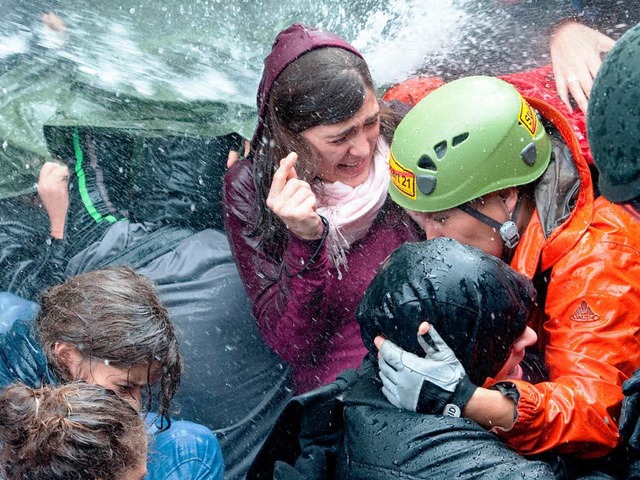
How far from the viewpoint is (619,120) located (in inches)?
71.8

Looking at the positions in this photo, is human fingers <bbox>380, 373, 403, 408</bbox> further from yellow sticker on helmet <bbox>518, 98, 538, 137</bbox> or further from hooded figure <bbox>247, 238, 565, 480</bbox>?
yellow sticker on helmet <bbox>518, 98, 538, 137</bbox>

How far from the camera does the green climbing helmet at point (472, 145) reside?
8.42 feet

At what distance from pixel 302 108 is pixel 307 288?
0.68m

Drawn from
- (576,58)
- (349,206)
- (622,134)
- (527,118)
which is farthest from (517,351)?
(576,58)

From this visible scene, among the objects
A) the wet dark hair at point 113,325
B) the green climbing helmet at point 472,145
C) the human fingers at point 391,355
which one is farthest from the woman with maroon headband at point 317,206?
the human fingers at point 391,355

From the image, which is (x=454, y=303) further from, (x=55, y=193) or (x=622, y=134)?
(x=55, y=193)

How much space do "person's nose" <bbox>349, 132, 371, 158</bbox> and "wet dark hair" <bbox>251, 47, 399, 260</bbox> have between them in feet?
0.36

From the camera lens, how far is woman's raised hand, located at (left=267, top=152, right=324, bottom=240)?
8.84 feet

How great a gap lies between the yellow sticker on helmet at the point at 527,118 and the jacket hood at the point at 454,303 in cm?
75

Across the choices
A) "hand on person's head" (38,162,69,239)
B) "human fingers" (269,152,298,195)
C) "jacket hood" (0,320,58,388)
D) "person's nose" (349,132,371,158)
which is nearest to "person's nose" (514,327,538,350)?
"human fingers" (269,152,298,195)

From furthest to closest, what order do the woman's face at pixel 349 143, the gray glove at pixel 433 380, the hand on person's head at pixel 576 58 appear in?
the hand on person's head at pixel 576 58, the woman's face at pixel 349 143, the gray glove at pixel 433 380

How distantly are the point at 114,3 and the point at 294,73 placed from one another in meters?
2.00

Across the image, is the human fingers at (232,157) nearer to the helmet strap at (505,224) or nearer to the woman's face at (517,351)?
the helmet strap at (505,224)

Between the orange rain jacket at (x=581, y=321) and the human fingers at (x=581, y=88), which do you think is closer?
the orange rain jacket at (x=581, y=321)
